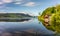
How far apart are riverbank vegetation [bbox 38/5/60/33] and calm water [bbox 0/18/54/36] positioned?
8 centimetres

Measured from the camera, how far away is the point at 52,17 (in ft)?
7.62

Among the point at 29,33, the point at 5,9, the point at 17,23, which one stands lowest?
the point at 29,33

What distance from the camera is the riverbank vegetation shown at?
2.29 meters

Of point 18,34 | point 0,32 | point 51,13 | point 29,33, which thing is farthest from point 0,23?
point 51,13

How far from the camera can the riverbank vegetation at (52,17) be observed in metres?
2.29

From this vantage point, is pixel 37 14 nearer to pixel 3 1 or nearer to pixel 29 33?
pixel 29 33

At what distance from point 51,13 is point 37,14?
0.75ft

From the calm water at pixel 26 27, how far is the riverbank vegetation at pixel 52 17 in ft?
0.27

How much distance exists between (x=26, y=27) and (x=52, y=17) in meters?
0.45

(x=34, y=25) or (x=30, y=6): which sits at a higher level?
(x=30, y=6)

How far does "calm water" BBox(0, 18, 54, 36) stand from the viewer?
7.61 ft

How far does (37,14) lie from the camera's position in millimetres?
2332

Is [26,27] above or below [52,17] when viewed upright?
below

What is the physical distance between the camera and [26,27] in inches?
92.2
